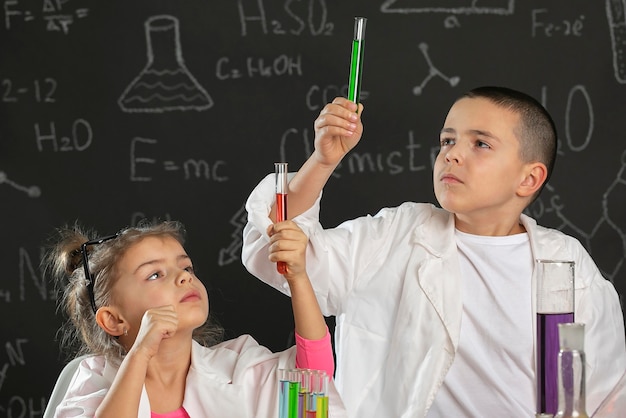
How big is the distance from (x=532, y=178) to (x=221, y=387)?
98 cm

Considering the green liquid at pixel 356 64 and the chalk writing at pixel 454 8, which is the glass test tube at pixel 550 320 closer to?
the green liquid at pixel 356 64

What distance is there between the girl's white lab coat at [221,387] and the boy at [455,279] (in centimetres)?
31

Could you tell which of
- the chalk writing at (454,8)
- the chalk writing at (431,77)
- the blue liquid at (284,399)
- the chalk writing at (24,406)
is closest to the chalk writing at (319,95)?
the chalk writing at (431,77)

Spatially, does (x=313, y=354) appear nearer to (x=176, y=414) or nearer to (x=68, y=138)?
(x=176, y=414)

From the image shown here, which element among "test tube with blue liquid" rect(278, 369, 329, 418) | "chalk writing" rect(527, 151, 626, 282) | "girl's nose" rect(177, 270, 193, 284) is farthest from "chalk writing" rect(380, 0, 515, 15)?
"test tube with blue liquid" rect(278, 369, 329, 418)

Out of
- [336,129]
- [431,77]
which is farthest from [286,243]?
→ [431,77]

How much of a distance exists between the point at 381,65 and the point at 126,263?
1.49 meters

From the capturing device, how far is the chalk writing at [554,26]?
329 cm

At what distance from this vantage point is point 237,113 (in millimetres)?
3316

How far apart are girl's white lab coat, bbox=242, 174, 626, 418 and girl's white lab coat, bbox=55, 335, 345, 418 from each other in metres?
0.29

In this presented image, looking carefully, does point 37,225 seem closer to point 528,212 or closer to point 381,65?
point 381,65

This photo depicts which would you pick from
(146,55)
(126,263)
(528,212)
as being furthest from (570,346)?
(146,55)

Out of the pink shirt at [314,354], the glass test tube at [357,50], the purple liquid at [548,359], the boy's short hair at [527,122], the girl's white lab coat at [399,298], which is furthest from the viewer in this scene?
the boy's short hair at [527,122]

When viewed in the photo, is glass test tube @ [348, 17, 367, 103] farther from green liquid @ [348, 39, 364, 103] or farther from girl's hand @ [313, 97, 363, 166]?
A: girl's hand @ [313, 97, 363, 166]
